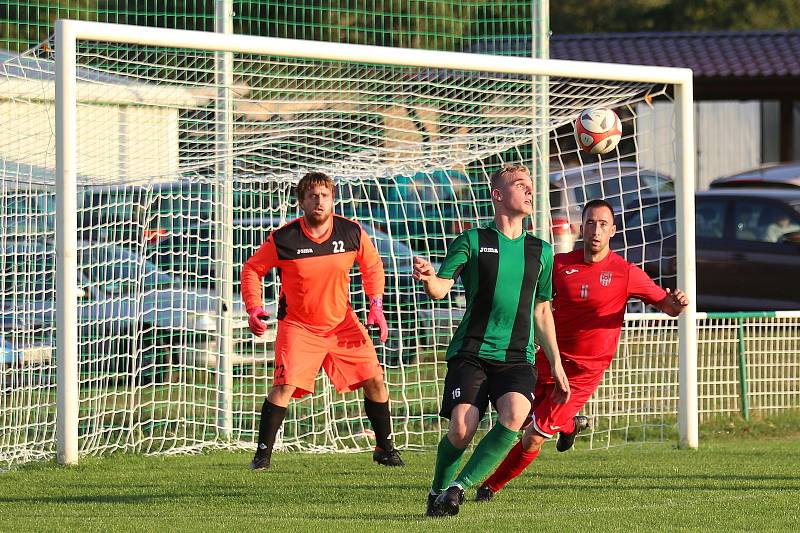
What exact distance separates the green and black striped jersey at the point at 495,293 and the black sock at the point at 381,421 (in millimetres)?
2115

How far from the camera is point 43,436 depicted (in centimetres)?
1055

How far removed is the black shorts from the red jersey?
3.77 ft

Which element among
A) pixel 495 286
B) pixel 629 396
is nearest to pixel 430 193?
pixel 629 396

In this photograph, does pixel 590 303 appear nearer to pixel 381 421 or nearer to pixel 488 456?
pixel 488 456

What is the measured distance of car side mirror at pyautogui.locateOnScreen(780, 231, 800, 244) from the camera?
16.9m

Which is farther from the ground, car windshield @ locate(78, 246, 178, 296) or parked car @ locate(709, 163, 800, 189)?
parked car @ locate(709, 163, 800, 189)

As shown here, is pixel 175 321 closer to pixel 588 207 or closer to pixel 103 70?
pixel 103 70

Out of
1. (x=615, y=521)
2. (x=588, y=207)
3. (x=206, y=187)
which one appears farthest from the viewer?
(x=206, y=187)

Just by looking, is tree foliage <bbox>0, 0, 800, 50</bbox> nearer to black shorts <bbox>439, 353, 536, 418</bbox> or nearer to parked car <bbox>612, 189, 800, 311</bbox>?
black shorts <bbox>439, 353, 536, 418</bbox>

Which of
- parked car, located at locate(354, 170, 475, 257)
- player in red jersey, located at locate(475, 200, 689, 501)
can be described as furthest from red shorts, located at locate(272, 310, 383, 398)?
parked car, located at locate(354, 170, 475, 257)

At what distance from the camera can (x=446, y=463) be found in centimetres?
739

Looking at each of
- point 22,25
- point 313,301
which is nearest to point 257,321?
point 313,301

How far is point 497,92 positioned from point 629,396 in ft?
8.67

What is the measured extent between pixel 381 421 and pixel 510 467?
162cm
